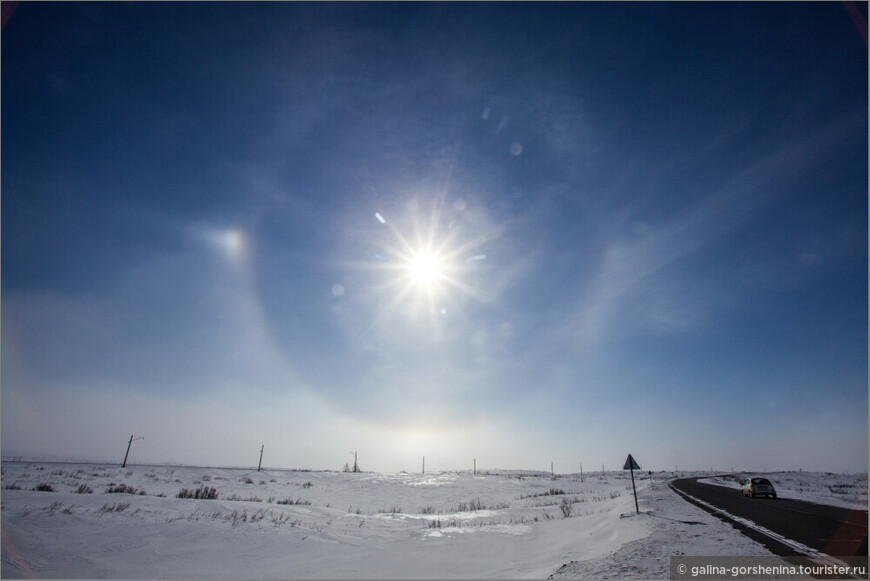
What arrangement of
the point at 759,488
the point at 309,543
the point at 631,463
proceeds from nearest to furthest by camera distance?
the point at 309,543 → the point at 631,463 → the point at 759,488

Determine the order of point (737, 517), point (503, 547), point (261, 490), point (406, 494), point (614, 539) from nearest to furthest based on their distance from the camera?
point (614, 539) → point (503, 547) → point (737, 517) → point (261, 490) → point (406, 494)

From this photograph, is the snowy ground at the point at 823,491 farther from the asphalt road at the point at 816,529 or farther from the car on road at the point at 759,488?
the asphalt road at the point at 816,529

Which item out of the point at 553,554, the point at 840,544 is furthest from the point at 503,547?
the point at 840,544

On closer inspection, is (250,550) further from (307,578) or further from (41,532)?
A: (41,532)

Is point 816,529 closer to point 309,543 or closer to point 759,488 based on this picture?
point 309,543

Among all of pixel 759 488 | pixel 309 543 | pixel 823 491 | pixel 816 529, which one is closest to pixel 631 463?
pixel 816 529

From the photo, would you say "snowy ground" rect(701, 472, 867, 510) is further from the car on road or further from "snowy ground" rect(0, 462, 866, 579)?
"snowy ground" rect(0, 462, 866, 579)

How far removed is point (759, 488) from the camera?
28297mm

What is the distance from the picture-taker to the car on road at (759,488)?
91.2ft

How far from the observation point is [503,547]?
12977mm

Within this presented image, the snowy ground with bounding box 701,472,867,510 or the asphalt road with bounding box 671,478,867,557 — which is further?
the snowy ground with bounding box 701,472,867,510

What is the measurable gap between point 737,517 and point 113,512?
77.0 ft

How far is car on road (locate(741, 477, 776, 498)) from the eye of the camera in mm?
27797

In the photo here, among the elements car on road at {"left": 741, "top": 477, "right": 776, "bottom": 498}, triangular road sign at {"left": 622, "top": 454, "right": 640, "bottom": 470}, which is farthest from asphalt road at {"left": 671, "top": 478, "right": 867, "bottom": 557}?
car on road at {"left": 741, "top": 477, "right": 776, "bottom": 498}
